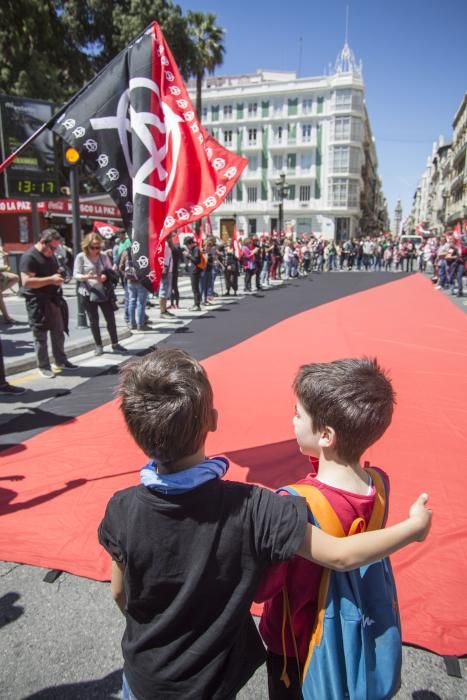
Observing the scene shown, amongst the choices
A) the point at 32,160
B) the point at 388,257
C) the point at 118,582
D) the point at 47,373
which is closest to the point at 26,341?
A: the point at 47,373

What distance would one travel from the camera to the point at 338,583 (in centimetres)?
125

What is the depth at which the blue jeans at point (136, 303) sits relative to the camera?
358 inches

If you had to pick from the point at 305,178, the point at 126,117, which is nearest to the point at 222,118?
the point at 305,178

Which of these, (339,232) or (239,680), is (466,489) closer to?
(239,680)

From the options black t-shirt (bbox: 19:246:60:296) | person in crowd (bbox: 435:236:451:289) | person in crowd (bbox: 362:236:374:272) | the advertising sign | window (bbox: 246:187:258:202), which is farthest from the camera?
window (bbox: 246:187:258:202)

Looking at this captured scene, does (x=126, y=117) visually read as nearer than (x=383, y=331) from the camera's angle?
Yes

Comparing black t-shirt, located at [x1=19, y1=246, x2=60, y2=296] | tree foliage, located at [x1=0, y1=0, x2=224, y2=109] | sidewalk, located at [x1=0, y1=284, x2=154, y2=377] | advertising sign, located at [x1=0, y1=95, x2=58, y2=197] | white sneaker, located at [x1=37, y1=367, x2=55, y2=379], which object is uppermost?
tree foliage, located at [x1=0, y1=0, x2=224, y2=109]

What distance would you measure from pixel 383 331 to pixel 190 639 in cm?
840

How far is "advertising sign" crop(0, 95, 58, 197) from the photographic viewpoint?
8039mm

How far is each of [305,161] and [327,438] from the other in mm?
60797

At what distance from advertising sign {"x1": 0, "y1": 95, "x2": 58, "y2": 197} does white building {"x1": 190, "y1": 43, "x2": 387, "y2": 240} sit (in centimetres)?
4592

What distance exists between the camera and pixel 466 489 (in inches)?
133

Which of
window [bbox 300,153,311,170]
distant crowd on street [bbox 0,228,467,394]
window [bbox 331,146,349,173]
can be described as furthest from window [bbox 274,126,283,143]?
distant crowd on street [bbox 0,228,467,394]

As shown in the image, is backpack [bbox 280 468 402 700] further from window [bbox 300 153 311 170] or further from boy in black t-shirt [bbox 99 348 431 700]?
window [bbox 300 153 311 170]
